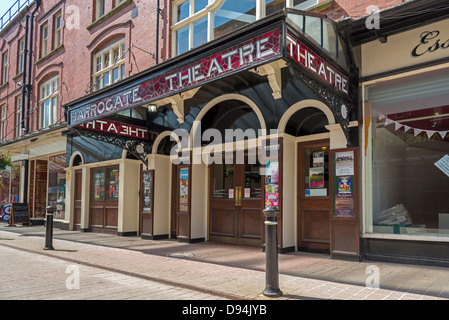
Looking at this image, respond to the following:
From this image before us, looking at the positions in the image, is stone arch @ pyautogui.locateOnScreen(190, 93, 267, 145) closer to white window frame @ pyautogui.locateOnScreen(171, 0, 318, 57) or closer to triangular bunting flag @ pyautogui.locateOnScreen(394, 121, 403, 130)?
white window frame @ pyautogui.locateOnScreen(171, 0, 318, 57)

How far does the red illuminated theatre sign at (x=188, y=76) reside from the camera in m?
5.82

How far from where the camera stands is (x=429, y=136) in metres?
6.94

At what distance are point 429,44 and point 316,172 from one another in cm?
317

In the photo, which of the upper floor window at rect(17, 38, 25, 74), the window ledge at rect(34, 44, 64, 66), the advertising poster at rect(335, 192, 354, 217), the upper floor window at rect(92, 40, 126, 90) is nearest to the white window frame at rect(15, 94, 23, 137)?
the upper floor window at rect(17, 38, 25, 74)

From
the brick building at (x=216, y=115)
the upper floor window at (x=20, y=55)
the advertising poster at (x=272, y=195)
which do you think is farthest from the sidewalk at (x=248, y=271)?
the upper floor window at (x=20, y=55)

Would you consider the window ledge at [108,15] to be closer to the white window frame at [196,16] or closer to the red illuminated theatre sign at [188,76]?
the white window frame at [196,16]

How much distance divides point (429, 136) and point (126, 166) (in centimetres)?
862

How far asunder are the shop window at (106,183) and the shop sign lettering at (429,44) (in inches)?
374

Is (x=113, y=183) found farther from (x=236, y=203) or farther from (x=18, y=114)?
(x=18, y=114)

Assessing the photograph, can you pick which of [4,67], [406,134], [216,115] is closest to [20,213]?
[216,115]

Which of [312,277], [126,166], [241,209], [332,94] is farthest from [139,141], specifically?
[312,277]

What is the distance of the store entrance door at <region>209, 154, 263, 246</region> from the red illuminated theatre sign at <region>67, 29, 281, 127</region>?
104 inches

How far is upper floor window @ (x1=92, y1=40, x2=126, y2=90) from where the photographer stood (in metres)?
13.5

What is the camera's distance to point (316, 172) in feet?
26.6
